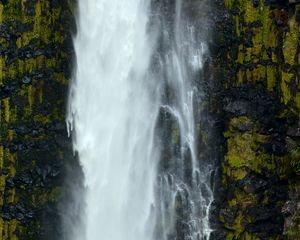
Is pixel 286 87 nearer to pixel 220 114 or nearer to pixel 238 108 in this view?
pixel 238 108

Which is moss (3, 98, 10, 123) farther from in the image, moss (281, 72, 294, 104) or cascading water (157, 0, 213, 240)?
moss (281, 72, 294, 104)

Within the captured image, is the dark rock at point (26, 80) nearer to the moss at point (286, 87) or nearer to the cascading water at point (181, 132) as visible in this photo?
the cascading water at point (181, 132)

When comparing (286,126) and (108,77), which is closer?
(286,126)

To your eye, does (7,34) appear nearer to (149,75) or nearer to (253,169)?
(149,75)

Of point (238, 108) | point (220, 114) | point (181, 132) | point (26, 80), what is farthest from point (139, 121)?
point (26, 80)

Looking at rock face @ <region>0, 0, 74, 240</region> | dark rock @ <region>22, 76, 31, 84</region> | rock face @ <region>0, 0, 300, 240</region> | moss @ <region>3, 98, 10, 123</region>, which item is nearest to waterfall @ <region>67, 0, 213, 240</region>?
rock face @ <region>0, 0, 300, 240</region>

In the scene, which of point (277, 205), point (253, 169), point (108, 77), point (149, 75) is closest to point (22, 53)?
point (108, 77)

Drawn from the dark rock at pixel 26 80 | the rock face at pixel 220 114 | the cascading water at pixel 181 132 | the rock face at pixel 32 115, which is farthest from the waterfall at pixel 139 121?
the dark rock at pixel 26 80
